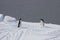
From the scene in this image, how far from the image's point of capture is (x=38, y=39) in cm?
104

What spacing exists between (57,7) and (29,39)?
5.68ft

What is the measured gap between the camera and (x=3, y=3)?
106 inches

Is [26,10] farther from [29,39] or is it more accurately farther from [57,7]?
[29,39]

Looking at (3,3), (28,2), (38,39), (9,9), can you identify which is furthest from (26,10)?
(38,39)

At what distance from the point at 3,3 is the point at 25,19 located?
67 cm

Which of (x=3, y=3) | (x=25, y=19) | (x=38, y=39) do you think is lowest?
(x=38, y=39)

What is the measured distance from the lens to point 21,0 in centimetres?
264

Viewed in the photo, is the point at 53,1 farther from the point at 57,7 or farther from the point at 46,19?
the point at 46,19

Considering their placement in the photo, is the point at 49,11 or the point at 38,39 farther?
the point at 49,11

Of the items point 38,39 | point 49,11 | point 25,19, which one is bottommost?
point 38,39

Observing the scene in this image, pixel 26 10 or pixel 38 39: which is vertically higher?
pixel 26 10

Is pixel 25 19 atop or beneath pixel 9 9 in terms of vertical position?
beneath

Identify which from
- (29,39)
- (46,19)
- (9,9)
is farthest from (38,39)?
(9,9)

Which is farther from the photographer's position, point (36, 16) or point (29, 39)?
point (36, 16)
